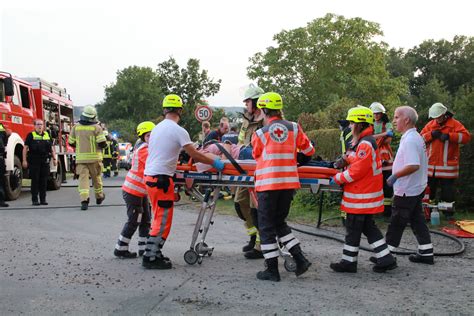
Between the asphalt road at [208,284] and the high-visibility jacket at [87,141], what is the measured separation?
344 cm

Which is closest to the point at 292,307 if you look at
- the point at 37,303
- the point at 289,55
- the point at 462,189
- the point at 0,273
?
the point at 37,303

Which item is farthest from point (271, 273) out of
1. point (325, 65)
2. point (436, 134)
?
point (325, 65)

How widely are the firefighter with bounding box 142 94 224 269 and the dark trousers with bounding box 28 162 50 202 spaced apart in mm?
6567

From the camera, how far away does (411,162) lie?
19.8 ft

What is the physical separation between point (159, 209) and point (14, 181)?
819 cm

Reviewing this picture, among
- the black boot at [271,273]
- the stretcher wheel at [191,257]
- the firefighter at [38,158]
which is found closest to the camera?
the black boot at [271,273]

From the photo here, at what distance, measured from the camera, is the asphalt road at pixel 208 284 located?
14.5 ft

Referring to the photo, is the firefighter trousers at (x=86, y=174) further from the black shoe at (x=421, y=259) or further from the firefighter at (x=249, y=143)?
the black shoe at (x=421, y=259)

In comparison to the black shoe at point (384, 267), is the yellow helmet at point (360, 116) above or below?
above

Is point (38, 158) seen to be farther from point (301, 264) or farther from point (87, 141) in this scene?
point (301, 264)

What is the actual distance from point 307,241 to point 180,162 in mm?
2409

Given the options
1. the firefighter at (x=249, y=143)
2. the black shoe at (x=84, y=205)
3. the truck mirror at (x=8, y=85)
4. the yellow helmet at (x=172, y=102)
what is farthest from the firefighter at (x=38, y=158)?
the yellow helmet at (x=172, y=102)

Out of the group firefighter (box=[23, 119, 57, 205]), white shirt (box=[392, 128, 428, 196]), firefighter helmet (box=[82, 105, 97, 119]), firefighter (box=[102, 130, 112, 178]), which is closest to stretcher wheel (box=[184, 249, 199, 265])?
white shirt (box=[392, 128, 428, 196])

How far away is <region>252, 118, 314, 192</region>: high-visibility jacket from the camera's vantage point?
5375mm
